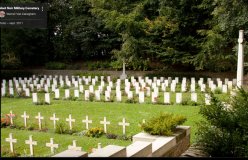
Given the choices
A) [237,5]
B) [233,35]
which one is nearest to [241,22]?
[237,5]

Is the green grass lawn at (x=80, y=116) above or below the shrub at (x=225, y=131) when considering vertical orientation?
below

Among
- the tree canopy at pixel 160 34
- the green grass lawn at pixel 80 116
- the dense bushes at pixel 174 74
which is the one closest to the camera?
the green grass lawn at pixel 80 116

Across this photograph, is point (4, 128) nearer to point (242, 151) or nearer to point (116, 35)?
point (242, 151)

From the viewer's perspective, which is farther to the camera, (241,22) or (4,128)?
(241,22)

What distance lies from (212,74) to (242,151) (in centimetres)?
1804

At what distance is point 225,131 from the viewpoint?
5.69 metres

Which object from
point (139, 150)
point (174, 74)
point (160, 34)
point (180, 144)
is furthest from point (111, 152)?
point (160, 34)

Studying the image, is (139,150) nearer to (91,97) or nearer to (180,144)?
(180,144)

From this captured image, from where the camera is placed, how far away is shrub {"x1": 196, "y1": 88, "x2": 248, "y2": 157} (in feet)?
17.3

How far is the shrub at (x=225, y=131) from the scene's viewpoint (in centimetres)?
529

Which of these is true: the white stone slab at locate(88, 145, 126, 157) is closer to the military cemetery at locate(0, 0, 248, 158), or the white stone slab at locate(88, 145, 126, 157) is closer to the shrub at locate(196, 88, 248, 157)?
the military cemetery at locate(0, 0, 248, 158)

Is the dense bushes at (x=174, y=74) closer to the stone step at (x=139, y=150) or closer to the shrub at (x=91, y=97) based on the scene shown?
the shrub at (x=91, y=97)

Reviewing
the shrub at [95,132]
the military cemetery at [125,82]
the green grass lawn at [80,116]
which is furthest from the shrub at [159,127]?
the shrub at [95,132]

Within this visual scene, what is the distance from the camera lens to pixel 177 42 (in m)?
22.9
